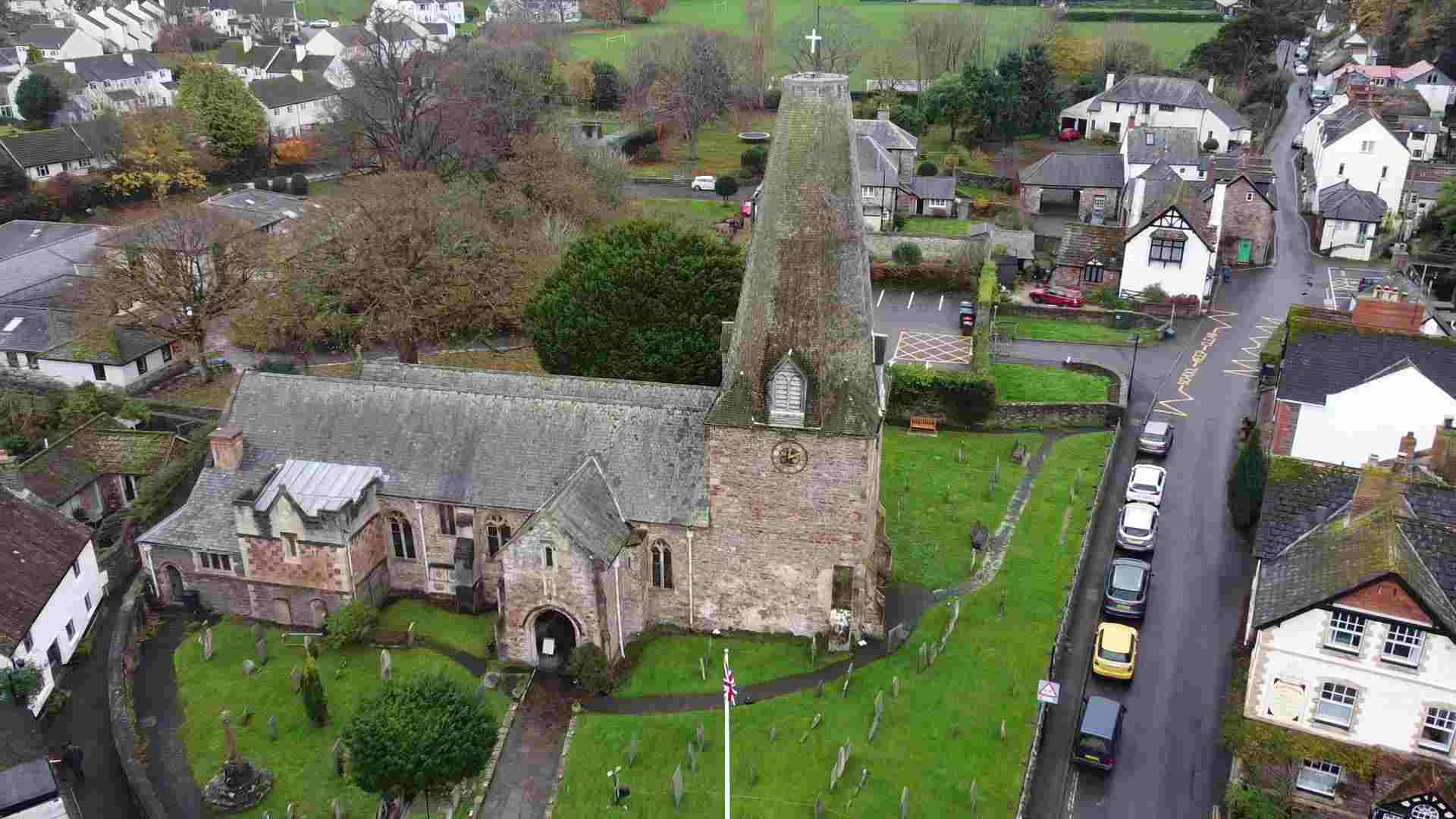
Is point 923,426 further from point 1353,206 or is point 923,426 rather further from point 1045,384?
point 1353,206

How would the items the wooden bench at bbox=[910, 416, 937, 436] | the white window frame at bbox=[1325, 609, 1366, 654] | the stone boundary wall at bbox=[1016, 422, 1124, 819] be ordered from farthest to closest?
1. the wooden bench at bbox=[910, 416, 937, 436]
2. the stone boundary wall at bbox=[1016, 422, 1124, 819]
3. the white window frame at bbox=[1325, 609, 1366, 654]

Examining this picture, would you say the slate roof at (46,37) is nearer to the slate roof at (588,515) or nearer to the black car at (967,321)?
the black car at (967,321)

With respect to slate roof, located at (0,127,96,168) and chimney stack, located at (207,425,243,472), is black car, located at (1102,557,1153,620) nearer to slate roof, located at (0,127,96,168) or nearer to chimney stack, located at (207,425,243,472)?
chimney stack, located at (207,425,243,472)

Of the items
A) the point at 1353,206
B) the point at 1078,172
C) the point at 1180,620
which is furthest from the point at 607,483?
the point at 1353,206

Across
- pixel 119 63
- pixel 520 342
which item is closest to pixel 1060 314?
pixel 520 342

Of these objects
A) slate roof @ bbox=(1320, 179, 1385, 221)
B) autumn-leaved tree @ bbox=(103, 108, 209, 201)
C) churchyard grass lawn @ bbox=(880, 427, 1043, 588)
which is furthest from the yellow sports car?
autumn-leaved tree @ bbox=(103, 108, 209, 201)

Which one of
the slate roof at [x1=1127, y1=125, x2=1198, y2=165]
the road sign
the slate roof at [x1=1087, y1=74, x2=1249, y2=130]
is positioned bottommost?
the road sign
